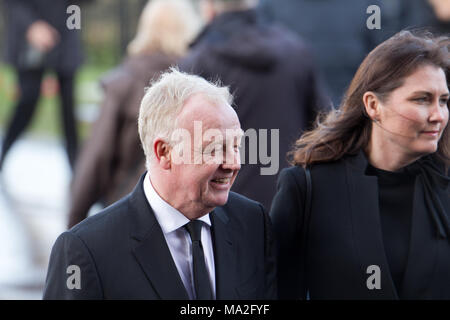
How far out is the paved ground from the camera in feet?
21.1

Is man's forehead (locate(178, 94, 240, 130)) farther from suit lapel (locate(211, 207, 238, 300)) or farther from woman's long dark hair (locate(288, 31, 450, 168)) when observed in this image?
woman's long dark hair (locate(288, 31, 450, 168))

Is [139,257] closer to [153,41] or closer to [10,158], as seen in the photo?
[153,41]

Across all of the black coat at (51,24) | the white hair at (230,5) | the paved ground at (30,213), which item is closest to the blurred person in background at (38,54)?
the black coat at (51,24)

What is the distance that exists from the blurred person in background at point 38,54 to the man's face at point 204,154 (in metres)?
5.81

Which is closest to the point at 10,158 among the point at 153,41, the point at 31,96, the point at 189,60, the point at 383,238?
the point at 31,96

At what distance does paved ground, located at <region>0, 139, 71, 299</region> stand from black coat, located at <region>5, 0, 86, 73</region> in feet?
4.20

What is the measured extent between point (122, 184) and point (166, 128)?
225 cm

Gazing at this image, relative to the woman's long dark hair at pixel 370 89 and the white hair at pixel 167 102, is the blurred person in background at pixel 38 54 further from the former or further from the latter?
the white hair at pixel 167 102

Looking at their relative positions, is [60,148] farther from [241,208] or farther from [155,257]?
[155,257]

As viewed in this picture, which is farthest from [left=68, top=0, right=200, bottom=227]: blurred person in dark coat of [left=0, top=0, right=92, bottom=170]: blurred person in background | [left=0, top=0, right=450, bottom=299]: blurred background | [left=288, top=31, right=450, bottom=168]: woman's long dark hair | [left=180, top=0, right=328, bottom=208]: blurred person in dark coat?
[left=0, top=0, right=92, bottom=170]: blurred person in background

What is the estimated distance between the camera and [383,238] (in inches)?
129

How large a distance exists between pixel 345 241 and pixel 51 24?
5.82 meters

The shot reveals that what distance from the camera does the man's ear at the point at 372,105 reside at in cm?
332

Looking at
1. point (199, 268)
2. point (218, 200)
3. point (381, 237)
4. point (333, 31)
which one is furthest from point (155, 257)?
point (333, 31)
